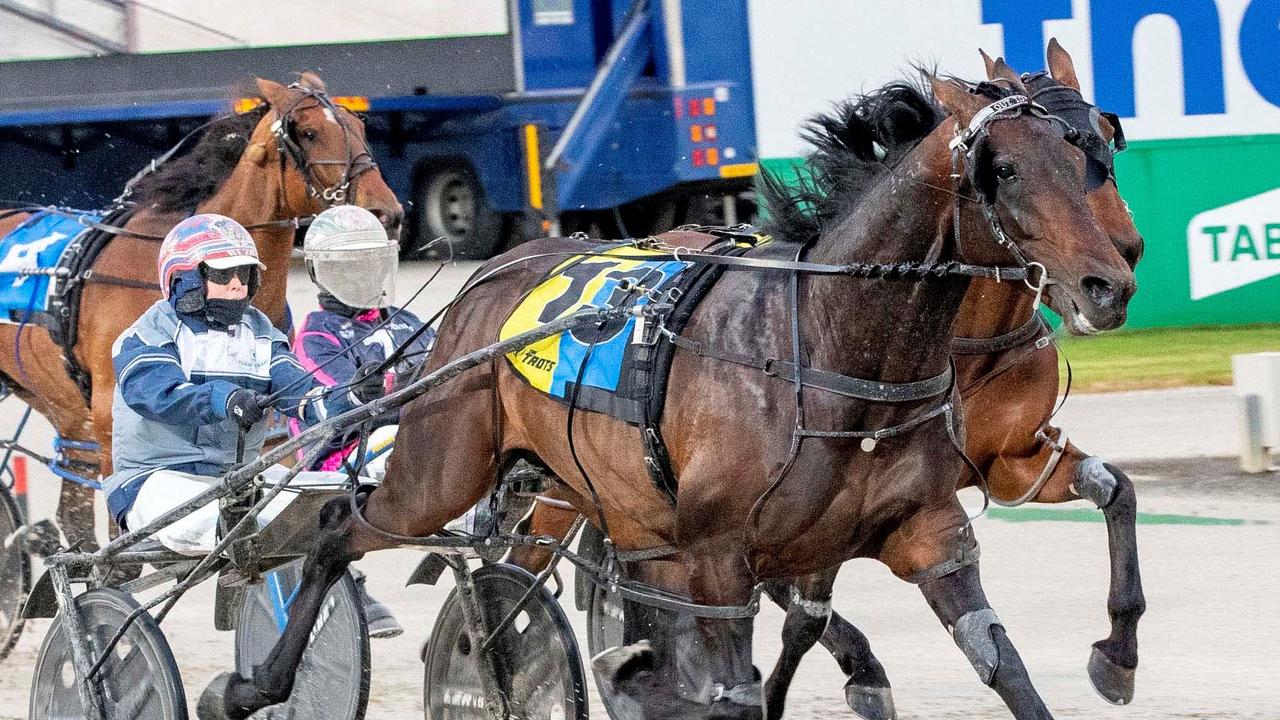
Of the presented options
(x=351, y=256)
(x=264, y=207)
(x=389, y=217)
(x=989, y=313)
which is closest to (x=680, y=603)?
(x=989, y=313)

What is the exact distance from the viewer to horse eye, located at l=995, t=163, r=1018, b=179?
3570 millimetres

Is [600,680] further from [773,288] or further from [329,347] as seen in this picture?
[329,347]

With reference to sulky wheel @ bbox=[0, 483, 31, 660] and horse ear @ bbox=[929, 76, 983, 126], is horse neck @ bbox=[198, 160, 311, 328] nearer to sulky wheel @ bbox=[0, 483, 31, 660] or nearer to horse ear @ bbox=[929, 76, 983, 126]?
sulky wheel @ bbox=[0, 483, 31, 660]

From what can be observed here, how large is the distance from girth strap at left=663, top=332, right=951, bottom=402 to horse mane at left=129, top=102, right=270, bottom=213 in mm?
3328

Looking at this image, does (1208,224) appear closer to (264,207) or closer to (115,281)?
(264,207)

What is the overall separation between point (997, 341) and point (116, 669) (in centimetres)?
254

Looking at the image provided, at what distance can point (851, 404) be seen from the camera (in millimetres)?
3824

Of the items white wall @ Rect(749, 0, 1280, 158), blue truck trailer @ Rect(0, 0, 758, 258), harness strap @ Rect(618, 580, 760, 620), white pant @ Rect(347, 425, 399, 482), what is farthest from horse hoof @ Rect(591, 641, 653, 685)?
blue truck trailer @ Rect(0, 0, 758, 258)

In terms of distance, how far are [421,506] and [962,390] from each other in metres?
1.53

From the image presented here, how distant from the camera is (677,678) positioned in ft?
13.7

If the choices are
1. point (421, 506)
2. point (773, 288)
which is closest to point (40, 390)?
point (421, 506)

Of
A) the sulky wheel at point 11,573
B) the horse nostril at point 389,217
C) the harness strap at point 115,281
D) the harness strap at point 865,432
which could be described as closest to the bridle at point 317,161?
the horse nostril at point 389,217

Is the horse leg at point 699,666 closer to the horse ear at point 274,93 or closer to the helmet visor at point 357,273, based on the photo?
the helmet visor at point 357,273

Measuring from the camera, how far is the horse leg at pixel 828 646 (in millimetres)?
4508
